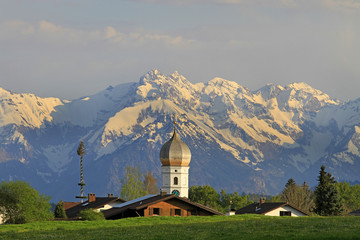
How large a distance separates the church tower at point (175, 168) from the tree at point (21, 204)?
46.1 meters

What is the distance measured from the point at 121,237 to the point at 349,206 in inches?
5439

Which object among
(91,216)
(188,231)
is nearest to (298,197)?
(91,216)

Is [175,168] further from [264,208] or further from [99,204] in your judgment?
[264,208]

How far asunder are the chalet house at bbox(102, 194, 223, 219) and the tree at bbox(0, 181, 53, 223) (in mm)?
8279

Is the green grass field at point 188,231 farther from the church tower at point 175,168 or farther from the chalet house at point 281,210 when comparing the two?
the church tower at point 175,168

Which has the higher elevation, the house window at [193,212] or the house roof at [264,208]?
the house roof at [264,208]

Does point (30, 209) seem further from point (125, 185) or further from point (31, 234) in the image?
point (125, 185)

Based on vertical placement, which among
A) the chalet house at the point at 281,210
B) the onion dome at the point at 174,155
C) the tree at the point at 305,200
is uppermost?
the onion dome at the point at 174,155

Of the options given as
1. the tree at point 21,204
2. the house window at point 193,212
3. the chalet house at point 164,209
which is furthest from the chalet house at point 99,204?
the house window at point 193,212

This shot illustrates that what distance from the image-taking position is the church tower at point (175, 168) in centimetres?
14838

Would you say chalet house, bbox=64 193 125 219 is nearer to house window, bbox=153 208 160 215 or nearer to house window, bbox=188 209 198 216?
house window, bbox=153 208 160 215

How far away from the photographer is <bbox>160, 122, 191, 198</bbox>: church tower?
148375 millimetres

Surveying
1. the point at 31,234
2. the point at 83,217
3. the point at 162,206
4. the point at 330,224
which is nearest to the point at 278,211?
the point at 162,206

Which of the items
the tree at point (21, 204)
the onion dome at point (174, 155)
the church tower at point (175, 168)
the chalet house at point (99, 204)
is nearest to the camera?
the tree at point (21, 204)
